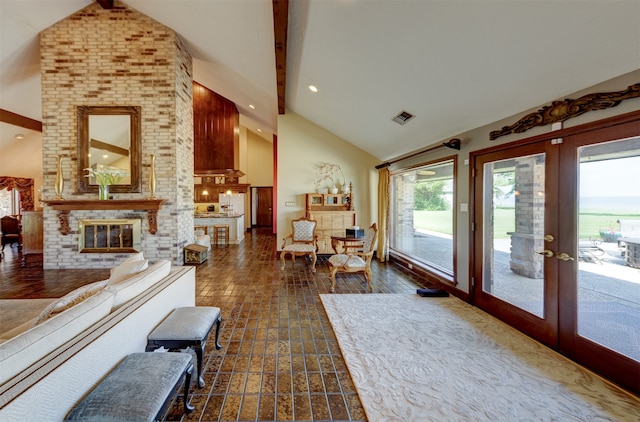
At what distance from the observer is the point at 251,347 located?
2.41m

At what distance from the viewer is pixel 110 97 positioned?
479 cm

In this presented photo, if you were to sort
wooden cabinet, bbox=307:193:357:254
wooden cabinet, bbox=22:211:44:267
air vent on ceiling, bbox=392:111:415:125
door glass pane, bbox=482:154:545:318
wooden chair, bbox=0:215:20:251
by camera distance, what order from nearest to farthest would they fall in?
door glass pane, bbox=482:154:545:318
air vent on ceiling, bbox=392:111:415:125
wooden cabinet, bbox=22:211:44:267
wooden cabinet, bbox=307:193:357:254
wooden chair, bbox=0:215:20:251

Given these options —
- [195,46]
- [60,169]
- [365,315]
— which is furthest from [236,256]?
[195,46]

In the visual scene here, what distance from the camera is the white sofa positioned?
0.95 metres

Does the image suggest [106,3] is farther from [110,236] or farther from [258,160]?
[258,160]

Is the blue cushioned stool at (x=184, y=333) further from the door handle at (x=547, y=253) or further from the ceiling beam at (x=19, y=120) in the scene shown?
the ceiling beam at (x=19, y=120)

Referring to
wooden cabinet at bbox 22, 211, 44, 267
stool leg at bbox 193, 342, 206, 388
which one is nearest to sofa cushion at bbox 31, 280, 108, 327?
stool leg at bbox 193, 342, 206, 388

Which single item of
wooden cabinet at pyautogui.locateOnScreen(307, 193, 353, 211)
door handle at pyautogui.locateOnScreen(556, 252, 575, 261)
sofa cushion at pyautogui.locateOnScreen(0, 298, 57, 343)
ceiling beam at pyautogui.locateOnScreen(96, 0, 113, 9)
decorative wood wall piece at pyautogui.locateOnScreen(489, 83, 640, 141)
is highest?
ceiling beam at pyautogui.locateOnScreen(96, 0, 113, 9)

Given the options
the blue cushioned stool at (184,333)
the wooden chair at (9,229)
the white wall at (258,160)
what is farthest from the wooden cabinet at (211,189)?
the blue cushioned stool at (184,333)

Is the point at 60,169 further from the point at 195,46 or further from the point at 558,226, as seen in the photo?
the point at 558,226

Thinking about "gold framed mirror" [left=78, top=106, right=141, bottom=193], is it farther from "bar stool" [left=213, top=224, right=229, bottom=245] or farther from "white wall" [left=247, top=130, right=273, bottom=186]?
"white wall" [left=247, top=130, right=273, bottom=186]

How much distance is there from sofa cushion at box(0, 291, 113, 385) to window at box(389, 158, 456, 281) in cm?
423

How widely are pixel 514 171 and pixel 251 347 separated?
336 centimetres

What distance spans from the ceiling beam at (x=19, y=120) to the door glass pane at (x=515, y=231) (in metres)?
9.52
